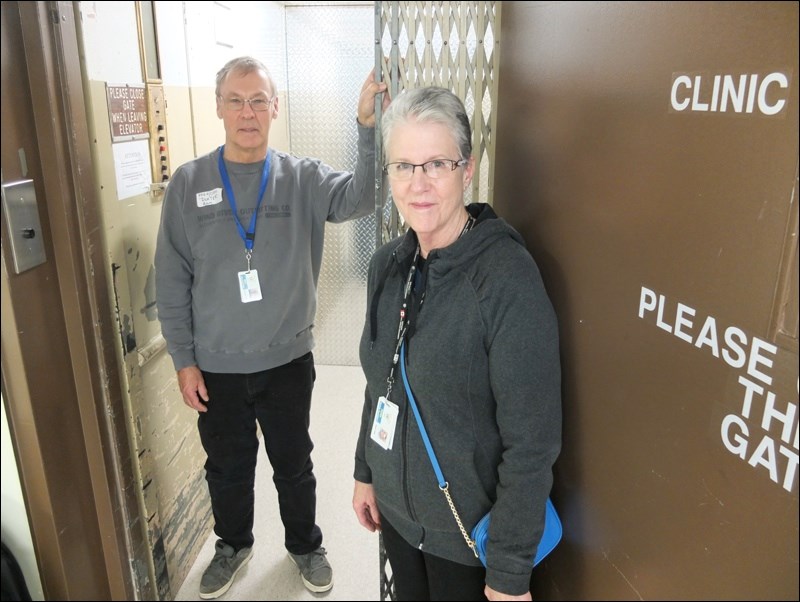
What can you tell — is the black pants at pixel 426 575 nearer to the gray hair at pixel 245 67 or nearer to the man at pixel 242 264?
the man at pixel 242 264

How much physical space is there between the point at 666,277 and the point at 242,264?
1.10m

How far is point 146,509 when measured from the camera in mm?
1615

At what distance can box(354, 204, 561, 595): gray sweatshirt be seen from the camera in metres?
1.07

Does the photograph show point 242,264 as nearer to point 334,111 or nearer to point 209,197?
point 209,197

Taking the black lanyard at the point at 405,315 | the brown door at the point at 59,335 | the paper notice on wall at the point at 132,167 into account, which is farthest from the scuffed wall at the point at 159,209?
the black lanyard at the point at 405,315

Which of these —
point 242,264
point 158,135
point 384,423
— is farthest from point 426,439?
point 158,135

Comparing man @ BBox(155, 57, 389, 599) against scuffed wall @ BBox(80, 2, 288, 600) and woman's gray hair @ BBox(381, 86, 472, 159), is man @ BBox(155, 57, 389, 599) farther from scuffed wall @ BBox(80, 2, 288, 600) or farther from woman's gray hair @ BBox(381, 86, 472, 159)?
woman's gray hair @ BBox(381, 86, 472, 159)

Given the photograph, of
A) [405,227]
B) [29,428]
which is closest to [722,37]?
[405,227]

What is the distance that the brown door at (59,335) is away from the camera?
42.8 inches

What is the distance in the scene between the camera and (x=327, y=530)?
76.8 inches

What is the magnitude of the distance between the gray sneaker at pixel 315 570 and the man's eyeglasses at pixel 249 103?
1.35m

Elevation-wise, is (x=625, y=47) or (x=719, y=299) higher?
(x=625, y=47)

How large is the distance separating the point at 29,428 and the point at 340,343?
902mm

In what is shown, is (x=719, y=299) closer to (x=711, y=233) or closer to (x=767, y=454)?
(x=711, y=233)
